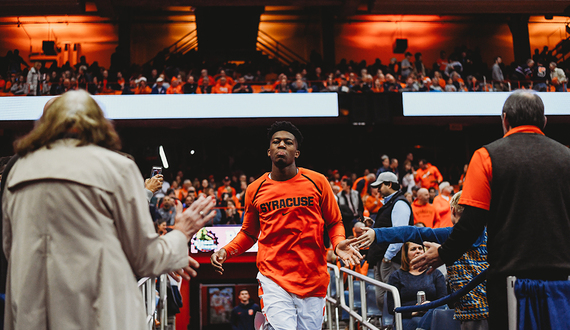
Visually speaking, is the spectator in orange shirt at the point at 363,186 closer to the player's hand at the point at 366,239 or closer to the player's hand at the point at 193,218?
the player's hand at the point at 366,239

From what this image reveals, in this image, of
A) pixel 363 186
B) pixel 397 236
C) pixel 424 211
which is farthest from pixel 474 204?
pixel 363 186

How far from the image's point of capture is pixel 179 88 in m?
16.1

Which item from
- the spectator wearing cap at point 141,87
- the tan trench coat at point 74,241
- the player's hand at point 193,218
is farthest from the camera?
the spectator wearing cap at point 141,87

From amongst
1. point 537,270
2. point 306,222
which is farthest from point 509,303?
point 306,222

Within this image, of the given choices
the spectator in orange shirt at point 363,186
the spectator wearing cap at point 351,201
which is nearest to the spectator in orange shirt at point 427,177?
the spectator in orange shirt at point 363,186

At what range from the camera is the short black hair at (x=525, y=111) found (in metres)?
2.75

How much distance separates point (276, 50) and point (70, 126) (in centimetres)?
2272

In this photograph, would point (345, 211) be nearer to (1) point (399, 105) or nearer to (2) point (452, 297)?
(1) point (399, 105)

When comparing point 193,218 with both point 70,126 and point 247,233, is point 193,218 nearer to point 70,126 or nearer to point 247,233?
point 70,126

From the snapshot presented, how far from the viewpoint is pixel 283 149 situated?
4254 mm

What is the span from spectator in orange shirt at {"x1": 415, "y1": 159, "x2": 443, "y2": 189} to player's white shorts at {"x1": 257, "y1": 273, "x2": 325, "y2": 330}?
10.7 m

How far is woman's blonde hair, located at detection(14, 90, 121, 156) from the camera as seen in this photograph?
2031 mm

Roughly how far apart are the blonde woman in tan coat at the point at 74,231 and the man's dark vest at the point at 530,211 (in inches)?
65.1

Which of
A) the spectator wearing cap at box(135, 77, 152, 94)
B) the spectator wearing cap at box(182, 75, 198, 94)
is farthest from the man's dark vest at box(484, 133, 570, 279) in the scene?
the spectator wearing cap at box(135, 77, 152, 94)
